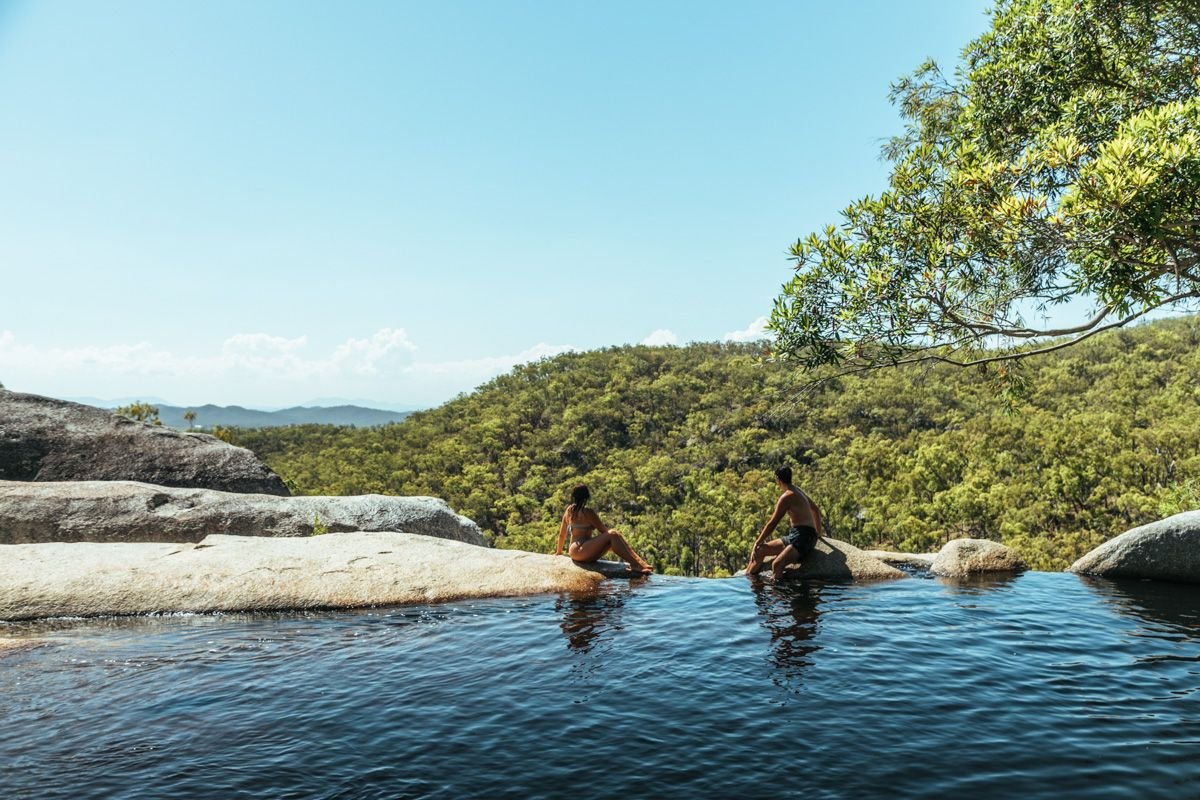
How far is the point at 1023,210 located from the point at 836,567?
332 inches

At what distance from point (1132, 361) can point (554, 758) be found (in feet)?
280

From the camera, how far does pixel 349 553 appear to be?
15.8 metres

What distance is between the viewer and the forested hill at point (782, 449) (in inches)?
1315

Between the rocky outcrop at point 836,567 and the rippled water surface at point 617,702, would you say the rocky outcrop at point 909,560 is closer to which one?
the rocky outcrop at point 836,567

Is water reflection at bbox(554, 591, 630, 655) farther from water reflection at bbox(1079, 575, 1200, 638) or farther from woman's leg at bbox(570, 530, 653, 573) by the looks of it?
water reflection at bbox(1079, 575, 1200, 638)

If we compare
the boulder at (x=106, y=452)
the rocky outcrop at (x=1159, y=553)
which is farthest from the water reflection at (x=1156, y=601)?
the boulder at (x=106, y=452)

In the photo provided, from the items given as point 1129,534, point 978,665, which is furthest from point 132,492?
point 1129,534

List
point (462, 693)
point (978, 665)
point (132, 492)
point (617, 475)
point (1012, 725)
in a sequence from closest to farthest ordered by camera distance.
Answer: point (1012, 725)
point (462, 693)
point (978, 665)
point (132, 492)
point (617, 475)

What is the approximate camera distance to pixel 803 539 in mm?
16250

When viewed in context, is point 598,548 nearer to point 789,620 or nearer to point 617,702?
point 789,620

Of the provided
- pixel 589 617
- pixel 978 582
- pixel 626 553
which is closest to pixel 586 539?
pixel 626 553

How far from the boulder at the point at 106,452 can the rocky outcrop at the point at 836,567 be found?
15.4 meters

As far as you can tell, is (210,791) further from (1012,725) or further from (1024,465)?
(1024,465)

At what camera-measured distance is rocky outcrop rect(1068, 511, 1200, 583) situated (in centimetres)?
1577
